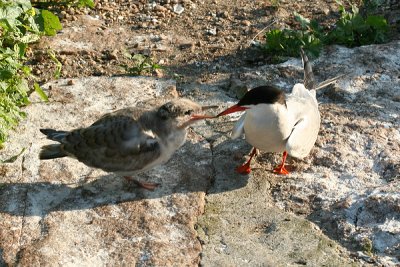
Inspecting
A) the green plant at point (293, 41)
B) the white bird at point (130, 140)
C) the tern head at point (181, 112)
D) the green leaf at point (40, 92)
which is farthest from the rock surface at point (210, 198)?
the green plant at point (293, 41)

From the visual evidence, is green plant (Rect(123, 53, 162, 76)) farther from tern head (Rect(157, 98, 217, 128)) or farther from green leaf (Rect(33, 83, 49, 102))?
tern head (Rect(157, 98, 217, 128))

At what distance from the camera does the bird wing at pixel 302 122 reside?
4.52m

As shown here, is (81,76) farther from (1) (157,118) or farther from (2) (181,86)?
(1) (157,118)

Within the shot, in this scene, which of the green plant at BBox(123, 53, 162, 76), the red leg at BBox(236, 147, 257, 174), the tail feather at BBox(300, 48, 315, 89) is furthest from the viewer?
the green plant at BBox(123, 53, 162, 76)

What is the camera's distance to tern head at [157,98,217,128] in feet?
14.1

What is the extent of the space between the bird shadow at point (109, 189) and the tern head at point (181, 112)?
41 cm

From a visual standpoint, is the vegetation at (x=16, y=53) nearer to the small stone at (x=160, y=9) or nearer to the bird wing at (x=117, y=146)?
the bird wing at (x=117, y=146)

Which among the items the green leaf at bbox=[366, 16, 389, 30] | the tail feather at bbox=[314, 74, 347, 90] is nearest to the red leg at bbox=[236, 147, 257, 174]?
the tail feather at bbox=[314, 74, 347, 90]

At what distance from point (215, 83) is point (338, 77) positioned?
1.00 metres

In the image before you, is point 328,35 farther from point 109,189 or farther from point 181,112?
point 109,189

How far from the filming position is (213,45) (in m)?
6.11

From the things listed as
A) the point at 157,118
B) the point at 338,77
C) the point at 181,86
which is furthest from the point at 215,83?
the point at 157,118

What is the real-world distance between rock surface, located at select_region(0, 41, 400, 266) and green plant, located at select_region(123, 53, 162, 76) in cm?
23

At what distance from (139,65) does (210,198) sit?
1.71 meters
